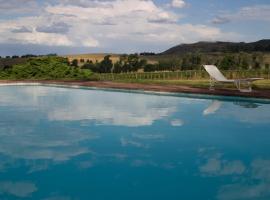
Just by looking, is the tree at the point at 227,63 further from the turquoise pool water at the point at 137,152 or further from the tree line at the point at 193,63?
the turquoise pool water at the point at 137,152

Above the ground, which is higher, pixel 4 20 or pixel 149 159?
pixel 4 20

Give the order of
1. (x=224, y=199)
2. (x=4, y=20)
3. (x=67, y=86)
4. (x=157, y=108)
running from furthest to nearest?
(x=4, y=20) → (x=67, y=86) → (x=157, y=108) → (x=224, y=199)

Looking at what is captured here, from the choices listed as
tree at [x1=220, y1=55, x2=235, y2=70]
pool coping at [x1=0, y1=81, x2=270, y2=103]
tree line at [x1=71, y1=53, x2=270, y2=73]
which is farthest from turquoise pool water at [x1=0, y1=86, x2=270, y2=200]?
tree line at [x1=71, y1=53, x2=270, y2=73]

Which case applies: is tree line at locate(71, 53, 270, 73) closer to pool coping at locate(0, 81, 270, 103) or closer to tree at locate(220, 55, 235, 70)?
tree at locate(220, 55, 235, 70)

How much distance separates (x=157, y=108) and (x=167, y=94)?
312 centimetres

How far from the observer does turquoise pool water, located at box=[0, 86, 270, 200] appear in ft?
16.0

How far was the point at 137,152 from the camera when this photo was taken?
263 inches

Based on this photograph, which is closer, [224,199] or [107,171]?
[224,199]

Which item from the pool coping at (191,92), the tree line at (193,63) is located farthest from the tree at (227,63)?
the pool coping at (191,92)

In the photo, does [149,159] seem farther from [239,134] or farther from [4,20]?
[4,20]

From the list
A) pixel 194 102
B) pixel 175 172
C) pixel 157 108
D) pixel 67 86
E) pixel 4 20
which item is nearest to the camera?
pixel 175 172

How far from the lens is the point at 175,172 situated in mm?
5586

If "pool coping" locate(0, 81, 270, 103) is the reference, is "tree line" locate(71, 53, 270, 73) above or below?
above

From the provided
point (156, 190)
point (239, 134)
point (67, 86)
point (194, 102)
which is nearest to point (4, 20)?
point (67, 86)
